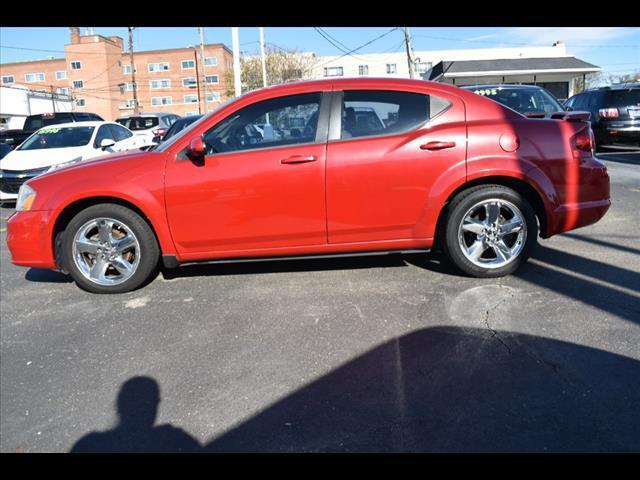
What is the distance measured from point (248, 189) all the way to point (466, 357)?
7.04 feet

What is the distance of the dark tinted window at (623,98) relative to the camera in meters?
12.5

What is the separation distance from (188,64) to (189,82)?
8.27 ft

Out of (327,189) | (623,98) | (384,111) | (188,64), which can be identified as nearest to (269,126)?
(327,189)

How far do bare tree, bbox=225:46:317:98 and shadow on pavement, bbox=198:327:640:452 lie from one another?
38675 mm

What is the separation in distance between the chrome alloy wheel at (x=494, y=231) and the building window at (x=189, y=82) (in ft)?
239

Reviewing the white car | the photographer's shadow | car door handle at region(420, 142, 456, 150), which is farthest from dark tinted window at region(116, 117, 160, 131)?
the photographer's shadow

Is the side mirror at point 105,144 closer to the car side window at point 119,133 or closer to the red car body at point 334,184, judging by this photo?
the car side window at point 119,133

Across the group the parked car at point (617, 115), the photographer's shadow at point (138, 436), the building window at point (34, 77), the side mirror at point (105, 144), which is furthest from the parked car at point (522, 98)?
the building window at point (34, 77)

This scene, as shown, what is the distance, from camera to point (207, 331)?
144 inches

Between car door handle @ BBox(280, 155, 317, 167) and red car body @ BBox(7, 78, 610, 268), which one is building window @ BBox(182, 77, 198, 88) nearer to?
red car body @ BBox(7, 78, 610, 268)

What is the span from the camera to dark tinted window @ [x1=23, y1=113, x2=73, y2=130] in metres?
15.5

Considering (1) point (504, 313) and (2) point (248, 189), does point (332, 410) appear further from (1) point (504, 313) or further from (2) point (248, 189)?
(2) point (248, 189)

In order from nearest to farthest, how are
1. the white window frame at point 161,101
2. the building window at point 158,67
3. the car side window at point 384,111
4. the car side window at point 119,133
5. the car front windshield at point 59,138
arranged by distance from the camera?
the car side window at point 384,111 → the car front windshield at point 59,138 → the car side window at point 119,133 → the building window at point 158,67 → the white window frame at point 161,101
